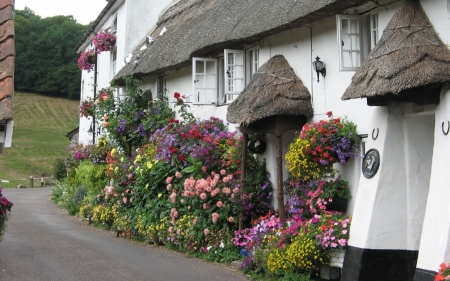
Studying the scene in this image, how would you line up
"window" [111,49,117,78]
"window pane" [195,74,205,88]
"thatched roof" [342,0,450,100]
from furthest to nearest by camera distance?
1. "window" [111,49,117,78]
2. "window pane" [195,74,205,88]
3. "thatched roof" [342,0,450,100]

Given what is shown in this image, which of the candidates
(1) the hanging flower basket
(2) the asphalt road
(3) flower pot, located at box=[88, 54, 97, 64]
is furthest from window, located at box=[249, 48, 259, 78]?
(3) flower pot, located at box=[88, 54, 97, 64]

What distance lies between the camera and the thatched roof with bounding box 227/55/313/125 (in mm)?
11547

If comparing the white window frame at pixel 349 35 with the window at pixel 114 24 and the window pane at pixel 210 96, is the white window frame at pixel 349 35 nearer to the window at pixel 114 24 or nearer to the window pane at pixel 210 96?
the window pane at pixel 210 96

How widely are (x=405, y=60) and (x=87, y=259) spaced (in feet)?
23.8

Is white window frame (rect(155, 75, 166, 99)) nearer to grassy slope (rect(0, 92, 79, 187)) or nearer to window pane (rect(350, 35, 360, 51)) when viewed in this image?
window pane (rect(350, 35, 360, 51))

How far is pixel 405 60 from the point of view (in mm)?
8312

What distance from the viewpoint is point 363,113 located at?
33.7 ft

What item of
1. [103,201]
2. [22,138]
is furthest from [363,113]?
[22,138]

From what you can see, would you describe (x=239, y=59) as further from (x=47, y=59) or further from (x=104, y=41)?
(x=47, y=59)

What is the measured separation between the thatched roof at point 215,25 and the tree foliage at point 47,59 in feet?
180

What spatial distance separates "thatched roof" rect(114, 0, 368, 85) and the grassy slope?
23.0 meters

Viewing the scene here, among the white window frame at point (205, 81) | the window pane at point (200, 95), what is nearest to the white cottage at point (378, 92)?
the white window frame at point (205, 81)

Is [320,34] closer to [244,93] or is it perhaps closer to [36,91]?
[244,93]

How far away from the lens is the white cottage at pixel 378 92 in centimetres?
810
